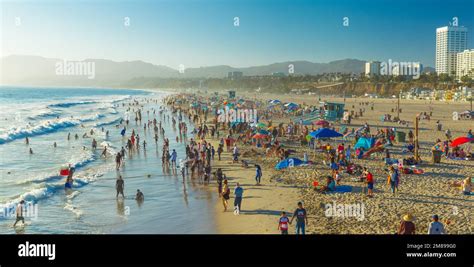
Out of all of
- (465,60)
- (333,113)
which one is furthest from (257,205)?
(465,60)

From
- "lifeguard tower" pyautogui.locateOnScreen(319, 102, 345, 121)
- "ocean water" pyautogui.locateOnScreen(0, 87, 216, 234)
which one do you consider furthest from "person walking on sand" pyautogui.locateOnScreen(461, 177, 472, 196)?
"lifeguard tower" pyautogui.locateOnScreen(319, 102, 345, 121)

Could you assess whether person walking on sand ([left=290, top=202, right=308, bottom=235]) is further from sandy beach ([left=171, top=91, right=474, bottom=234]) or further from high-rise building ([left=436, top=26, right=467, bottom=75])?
high-rise building ([left=436, top=26, right=467, bottom=75])

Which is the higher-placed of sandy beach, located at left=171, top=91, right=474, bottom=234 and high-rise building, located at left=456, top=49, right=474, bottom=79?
high-rise building, located at left=456, top=49, right=474, bottom=79

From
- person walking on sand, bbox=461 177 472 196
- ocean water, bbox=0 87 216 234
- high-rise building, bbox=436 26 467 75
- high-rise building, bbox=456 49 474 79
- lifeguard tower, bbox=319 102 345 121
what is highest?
high-rise building, bbox=436 26 467 75

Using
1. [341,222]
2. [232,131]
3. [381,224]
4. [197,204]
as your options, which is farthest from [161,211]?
[232,131]

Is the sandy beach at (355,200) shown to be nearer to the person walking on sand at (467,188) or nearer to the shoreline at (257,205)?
the shoreline at (257,205)

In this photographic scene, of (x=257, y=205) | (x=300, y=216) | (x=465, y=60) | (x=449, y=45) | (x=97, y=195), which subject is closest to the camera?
(x=300, y=216)

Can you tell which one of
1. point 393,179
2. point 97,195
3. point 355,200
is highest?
point 393,179

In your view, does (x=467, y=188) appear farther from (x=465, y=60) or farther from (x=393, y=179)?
(x=465, y=60)
